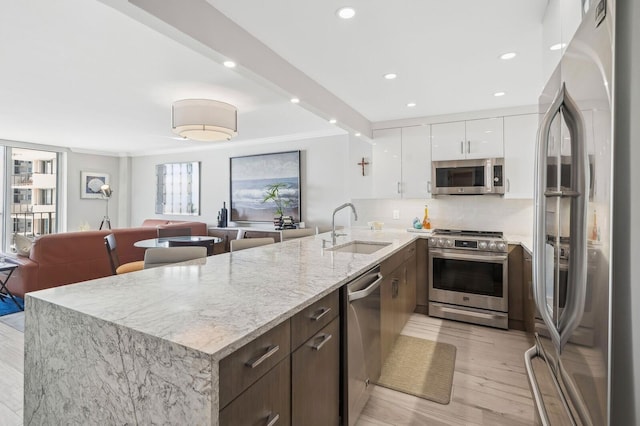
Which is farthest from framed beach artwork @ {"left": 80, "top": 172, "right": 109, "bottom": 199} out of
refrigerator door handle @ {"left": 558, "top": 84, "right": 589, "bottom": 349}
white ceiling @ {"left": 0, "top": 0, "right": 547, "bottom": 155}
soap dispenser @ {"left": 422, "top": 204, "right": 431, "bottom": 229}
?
refrigerator door handle @ {"left": 558, "top": 84, "right": 589, "bottom": 349}

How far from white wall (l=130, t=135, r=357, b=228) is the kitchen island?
390 centimetres

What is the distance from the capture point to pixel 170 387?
90 centimetres

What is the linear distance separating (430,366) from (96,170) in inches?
327

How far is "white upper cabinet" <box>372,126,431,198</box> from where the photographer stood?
4.07 metres

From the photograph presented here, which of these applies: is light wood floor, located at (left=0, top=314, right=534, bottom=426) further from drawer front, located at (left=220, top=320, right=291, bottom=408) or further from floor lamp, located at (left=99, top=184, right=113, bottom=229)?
floor lamp, located at (left=99, top=184, right=113, bottom=229)

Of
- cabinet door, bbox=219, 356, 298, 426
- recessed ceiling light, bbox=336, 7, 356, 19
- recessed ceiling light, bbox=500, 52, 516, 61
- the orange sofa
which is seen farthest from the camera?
the orange sofa

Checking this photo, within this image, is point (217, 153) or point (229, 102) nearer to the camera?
point (229, 102)

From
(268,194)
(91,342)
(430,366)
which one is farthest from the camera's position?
(268,194)

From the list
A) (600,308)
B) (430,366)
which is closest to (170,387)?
(600,308)

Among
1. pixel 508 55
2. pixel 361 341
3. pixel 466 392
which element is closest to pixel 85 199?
pixel 361 341

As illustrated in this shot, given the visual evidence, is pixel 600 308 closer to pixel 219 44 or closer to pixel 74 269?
pixel 219 44

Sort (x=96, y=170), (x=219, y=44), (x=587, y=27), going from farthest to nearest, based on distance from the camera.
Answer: (x=96, y=170) < (x=219, y=44) < (x=587, y=27)

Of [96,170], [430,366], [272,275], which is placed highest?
[96,170]

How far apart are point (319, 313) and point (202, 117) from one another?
3.00m
